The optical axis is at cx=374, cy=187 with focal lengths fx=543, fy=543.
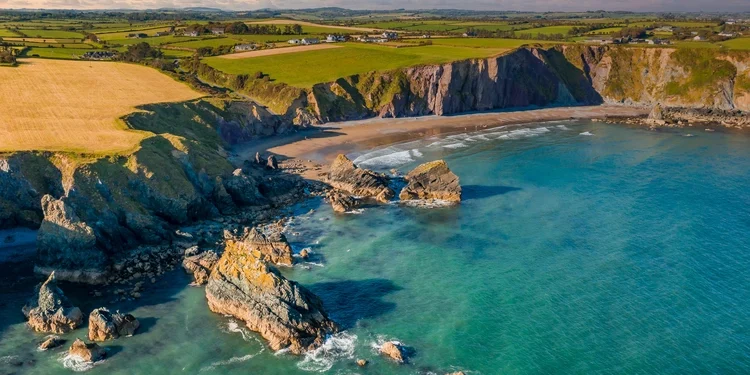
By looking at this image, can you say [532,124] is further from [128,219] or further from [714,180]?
[128,219]

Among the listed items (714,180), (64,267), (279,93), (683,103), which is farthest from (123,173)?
(683,103)

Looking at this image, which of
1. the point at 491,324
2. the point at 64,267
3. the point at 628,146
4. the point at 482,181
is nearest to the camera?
the point at 491,324

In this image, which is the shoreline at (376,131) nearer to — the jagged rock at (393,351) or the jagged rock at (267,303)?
the jagged rock at (267,303)

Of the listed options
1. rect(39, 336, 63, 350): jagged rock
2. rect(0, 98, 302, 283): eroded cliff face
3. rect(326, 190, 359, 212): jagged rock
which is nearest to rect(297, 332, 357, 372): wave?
rect(39, 336, 63, 350): jagged rock

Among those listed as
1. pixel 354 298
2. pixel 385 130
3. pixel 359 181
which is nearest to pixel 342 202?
pixel 359 181

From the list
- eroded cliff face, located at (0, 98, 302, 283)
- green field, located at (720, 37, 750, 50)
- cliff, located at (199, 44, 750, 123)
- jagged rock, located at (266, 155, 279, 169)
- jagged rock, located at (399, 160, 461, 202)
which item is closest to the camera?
eroded cliff face, located at (0, 98, 302, 283)

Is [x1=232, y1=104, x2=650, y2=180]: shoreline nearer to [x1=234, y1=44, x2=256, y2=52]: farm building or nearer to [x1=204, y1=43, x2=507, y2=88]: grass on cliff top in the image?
[x1=204, y1=43, x2=507, y2=88]: grass on cliff top
